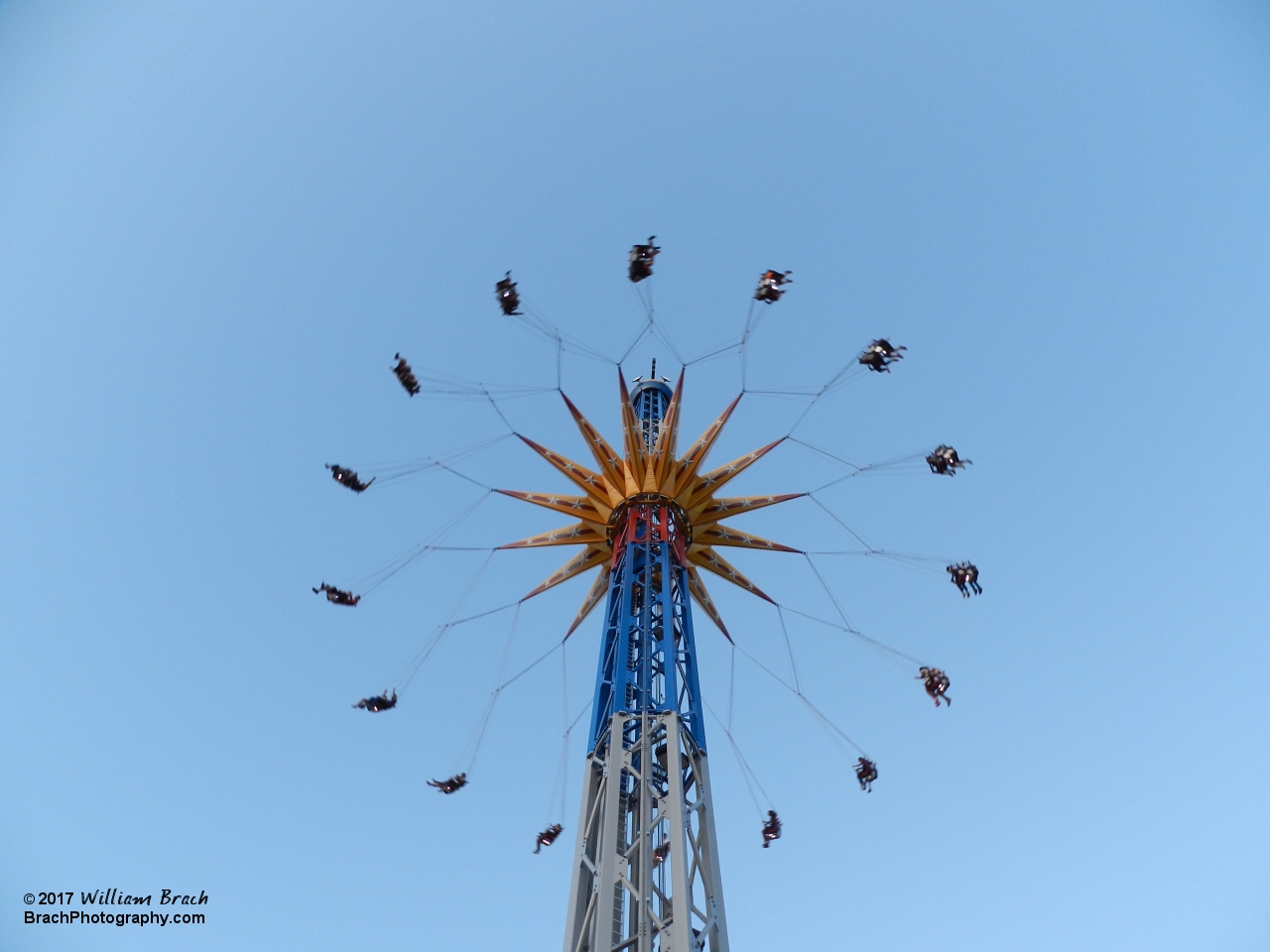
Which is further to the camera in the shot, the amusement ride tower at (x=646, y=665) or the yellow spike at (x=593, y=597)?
the yellow spike at (x=593, y=597)

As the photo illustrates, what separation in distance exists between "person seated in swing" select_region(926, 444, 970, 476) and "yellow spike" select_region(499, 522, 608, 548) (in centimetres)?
849

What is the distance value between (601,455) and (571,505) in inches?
58.0

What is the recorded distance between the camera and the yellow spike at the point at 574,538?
80.0 ft

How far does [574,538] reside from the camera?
24484mm

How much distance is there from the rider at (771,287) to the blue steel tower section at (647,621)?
5.50 m

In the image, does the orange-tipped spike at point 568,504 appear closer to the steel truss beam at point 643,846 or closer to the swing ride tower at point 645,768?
the swing ride tower at point 645,768

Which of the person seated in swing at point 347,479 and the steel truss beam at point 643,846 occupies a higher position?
the person seated in swing at point 347,479

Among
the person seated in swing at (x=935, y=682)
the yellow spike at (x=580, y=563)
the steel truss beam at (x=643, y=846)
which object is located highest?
the yellow spike at (x=580, y=563)

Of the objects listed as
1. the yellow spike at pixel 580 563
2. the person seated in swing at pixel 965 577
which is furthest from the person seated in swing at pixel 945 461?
the yellow spike at pixel 580 563

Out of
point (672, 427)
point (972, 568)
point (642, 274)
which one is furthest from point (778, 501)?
point (642, 274)

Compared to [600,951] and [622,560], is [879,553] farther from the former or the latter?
[600,951]

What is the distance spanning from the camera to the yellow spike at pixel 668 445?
2400 centimetres

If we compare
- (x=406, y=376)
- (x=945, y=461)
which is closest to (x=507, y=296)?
(x=406, y=376)

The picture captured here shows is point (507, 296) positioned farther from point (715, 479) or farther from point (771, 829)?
point (771, 829)
